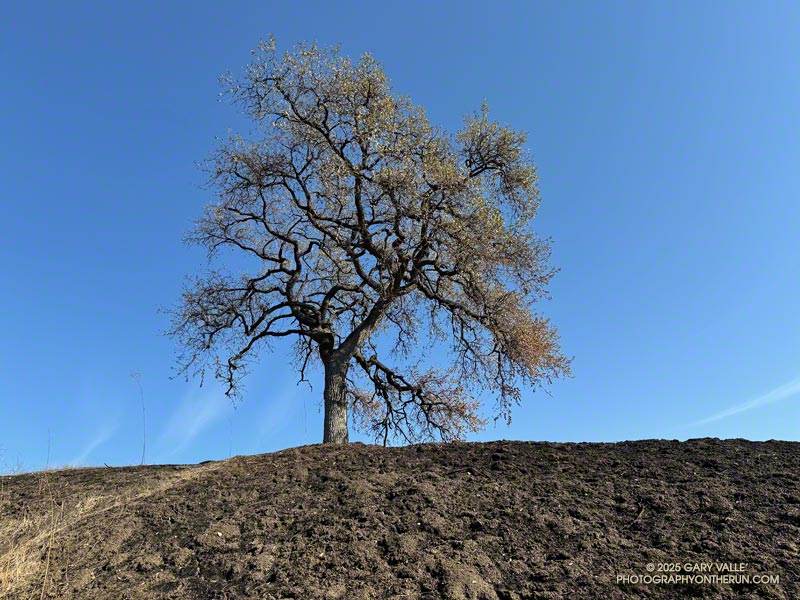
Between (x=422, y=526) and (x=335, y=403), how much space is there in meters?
5.69

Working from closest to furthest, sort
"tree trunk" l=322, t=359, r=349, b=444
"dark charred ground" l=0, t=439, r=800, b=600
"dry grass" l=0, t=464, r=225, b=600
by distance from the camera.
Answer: "dark charred ground" l=0, t=439, r=800, b=600, "dry grass" l=0, t=464, r=225, b=600, "tree trunk" l=322, t=359, r=349, b=444

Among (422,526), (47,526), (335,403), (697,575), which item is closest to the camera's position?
(697,575)

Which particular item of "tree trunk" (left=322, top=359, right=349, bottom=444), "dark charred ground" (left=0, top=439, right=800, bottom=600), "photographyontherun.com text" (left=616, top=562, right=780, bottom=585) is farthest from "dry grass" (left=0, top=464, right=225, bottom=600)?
"photographyontherun.com text" (left=616, top=562, right=780, bottom=585)

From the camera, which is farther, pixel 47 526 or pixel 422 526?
pixel 47 526

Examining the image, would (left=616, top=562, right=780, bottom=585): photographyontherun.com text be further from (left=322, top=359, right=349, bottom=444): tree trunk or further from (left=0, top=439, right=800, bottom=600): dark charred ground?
(left=322, top=359, right=349, bottom=444): tree trunk

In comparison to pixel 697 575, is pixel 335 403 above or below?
above

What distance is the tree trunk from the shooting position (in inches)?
448

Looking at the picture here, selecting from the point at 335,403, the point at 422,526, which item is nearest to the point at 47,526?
the point at 422,526

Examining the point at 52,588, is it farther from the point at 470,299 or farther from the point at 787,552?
the point at 470,299

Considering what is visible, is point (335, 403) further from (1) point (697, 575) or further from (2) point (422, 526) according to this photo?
(1) point (697, 575)

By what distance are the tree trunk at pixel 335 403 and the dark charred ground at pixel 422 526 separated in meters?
2.70

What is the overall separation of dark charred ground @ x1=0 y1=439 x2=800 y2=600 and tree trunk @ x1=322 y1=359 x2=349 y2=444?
2.70 m

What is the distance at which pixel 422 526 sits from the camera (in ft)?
20.0

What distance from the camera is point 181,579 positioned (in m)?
5.42
